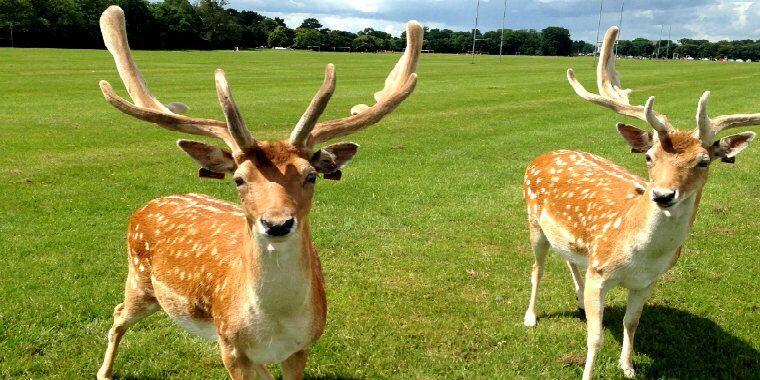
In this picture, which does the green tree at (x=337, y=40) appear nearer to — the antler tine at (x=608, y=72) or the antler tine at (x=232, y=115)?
the antler tine at (x=608, y=72)

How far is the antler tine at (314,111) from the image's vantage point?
3740mm

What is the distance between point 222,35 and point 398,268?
112m

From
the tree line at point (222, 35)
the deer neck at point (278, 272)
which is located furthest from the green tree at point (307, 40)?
the deer neck at point (278, 272)

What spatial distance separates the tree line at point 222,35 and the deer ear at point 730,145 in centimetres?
9070

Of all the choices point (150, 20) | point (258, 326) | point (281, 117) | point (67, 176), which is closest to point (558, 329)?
point (258, 326)

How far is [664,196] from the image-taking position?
15.2 feet

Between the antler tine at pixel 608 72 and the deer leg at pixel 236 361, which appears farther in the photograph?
the antler tine at pixel 608 72

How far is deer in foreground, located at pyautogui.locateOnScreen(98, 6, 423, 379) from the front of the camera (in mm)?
3662

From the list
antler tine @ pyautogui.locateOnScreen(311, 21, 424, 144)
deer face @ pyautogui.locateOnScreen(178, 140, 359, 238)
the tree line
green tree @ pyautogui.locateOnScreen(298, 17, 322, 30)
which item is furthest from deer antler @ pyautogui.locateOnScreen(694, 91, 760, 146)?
green tree @ pyautogui.locateOnScreen(298, 17, 322, 30)

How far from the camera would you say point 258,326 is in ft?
13.2

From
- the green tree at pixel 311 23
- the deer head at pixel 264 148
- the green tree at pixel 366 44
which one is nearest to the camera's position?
the deer head at pixel 264 148

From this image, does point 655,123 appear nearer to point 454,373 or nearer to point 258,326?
point 454,373

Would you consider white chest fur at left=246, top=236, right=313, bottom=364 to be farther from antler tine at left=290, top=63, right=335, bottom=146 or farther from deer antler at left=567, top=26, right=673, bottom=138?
deer antler at left=567, top=26, right=673, bottom=138

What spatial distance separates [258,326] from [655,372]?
4154 mm
